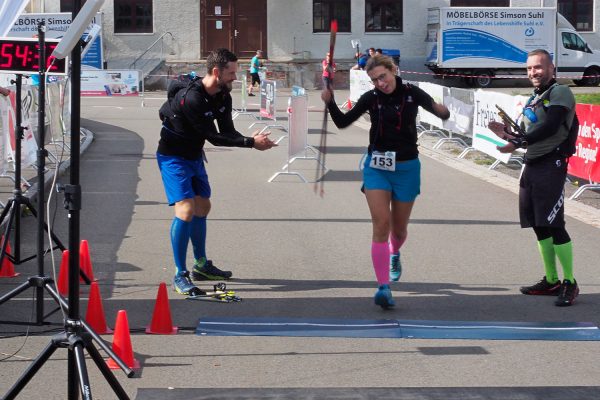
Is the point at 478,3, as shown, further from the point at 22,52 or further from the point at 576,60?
the point at 22,52

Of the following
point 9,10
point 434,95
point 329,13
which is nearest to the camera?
point 9,10

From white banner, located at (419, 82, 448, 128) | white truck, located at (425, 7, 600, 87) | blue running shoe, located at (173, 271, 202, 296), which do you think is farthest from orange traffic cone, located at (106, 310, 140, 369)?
white truck, located at (425, 7, 600, 87)

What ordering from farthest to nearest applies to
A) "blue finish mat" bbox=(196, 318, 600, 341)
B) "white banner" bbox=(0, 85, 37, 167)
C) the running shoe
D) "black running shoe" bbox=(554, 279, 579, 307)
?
"white banner" bbox=(0, 85, 37, 167)
the running shoe
"black running shoe" bbox=(554, 279, 579, 307)
"blue finish mat" bbox=(196, 318, 600, 341)

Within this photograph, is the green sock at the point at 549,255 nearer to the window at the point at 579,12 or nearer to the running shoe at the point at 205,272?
the running shoe at the point at 205,272

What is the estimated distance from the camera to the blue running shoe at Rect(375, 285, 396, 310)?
7.71 metres

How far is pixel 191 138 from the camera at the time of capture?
27.0 ft

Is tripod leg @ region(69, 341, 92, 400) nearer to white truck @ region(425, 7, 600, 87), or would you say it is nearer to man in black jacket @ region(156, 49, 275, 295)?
man in black jacket @ region(156, 49, 275, 295)

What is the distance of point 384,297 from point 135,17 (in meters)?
40.3

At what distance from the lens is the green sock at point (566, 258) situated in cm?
804

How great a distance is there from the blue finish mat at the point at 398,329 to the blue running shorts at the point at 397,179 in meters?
1.09

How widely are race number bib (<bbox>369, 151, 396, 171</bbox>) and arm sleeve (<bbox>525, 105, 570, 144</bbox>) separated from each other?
1066 mm

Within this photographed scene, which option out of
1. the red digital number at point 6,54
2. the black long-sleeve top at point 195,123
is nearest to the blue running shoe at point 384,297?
the black long-sleeve top at point 195,123

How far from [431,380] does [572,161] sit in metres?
9.21

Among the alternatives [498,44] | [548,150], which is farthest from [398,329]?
[498,44]
